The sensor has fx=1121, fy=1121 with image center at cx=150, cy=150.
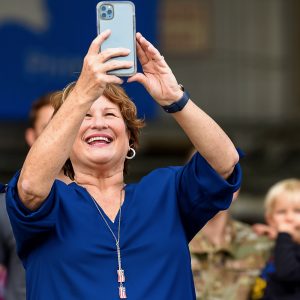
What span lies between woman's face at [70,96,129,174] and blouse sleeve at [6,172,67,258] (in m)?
0.23

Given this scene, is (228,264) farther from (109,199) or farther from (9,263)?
(109,199)

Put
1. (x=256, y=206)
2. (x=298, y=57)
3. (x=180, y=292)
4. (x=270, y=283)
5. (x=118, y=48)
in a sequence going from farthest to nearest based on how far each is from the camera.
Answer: (x=298, y=57), (x=256, y=206), (x=270, y=283), (x=180, y=292), (x=118, y=48)

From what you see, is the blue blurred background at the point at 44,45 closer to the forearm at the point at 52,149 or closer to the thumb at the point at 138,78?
the thumb at the point at 138,78

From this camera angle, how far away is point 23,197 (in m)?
3.55

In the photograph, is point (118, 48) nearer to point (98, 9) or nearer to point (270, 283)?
point (98, 9)

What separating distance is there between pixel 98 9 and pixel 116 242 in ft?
2.50

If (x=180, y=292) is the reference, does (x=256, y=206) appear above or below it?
below

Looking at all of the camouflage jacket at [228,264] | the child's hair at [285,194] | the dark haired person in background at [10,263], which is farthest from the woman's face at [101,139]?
the child's hair at [285,194]

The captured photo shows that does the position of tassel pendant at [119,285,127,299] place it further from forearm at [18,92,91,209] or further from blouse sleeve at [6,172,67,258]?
forearm at [18,92,91,209]

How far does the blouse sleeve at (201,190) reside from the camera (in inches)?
147

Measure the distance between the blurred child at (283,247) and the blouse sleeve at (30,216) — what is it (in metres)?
Result: 1.79

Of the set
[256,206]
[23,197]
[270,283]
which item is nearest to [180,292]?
[23,197]

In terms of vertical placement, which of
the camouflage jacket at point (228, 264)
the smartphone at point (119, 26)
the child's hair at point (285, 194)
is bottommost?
the camouflage jacket at point (228, 264)

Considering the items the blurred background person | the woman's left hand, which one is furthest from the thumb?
the blurred background person
